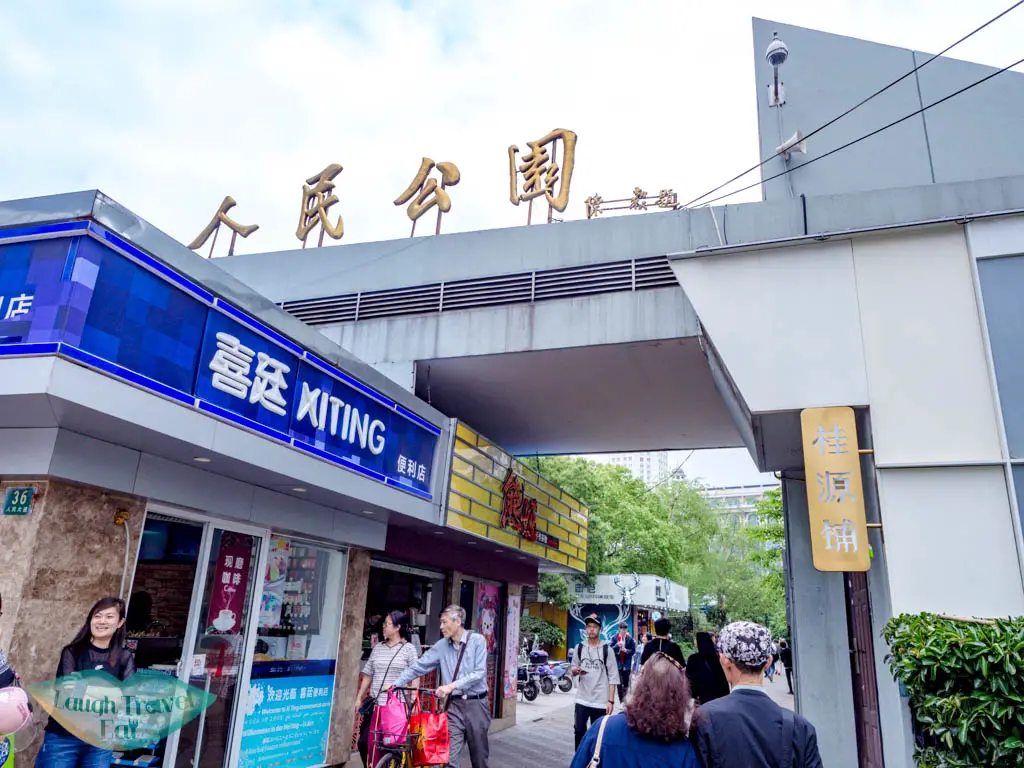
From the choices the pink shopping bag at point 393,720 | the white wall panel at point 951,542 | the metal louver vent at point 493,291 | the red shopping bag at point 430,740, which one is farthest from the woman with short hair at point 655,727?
the metal louver vent at point 493,291

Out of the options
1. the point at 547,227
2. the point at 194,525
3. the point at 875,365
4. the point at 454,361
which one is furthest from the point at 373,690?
the point at 547,227

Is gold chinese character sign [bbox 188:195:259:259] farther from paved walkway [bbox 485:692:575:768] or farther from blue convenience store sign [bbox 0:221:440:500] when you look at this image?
paved walkway [bbox 485:692:575:768]

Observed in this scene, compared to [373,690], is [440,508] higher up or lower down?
higher up

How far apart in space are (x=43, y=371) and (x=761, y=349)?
5794mm

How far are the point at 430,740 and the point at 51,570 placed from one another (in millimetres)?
2831

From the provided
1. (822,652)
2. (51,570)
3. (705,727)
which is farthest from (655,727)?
(822,652)

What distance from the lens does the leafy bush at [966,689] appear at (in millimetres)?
3965

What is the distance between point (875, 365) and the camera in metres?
6.45

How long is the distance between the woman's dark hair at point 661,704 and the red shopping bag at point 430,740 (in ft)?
9.97

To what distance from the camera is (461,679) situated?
541 centimetres

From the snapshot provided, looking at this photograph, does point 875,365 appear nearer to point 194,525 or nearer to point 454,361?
point 454,361

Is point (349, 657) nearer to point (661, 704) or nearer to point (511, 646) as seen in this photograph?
point (511, 646)

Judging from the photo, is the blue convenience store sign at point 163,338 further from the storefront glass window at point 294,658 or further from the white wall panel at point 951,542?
the white wall panel at point 951,542

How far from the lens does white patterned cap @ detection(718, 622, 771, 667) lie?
2.72 meters
